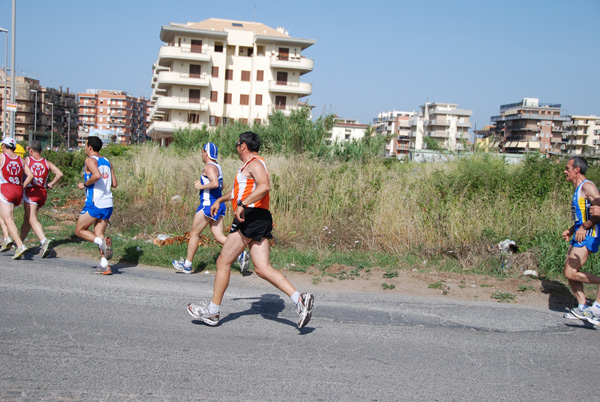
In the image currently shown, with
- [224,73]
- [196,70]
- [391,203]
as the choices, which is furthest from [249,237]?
[224,73]

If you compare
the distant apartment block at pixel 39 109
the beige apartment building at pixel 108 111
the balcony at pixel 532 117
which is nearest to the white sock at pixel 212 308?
the distant apartment block at pixel 39 109

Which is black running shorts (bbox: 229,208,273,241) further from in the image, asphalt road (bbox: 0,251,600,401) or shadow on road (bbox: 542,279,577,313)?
shadow on road (bbox: 542,279,577,313)

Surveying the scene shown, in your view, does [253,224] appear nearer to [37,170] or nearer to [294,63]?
[37,170]

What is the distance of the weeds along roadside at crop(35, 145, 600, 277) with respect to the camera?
9305 millimetres

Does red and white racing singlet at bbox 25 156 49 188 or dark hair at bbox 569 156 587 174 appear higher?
dark hair at bbox 569 156 587 174

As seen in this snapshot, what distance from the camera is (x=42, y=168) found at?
8867 mm

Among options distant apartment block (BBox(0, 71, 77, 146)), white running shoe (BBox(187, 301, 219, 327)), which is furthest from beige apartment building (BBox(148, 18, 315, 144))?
white running shoe (BBox(187, 301, 219, 327))

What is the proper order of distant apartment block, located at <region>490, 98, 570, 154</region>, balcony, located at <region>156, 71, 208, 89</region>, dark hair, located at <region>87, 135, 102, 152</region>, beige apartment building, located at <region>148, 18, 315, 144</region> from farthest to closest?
distant apartment block, located at <region>490, 98, 570, 154</region> → beige apartment building, located at <region>148, 18, 315, 144</region> → balcony, located at <region>156, 71, 208, 89</region> → dark hair, located at <region>87, 135, 102, 152</region>

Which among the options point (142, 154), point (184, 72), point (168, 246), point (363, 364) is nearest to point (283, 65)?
point (184, 72)

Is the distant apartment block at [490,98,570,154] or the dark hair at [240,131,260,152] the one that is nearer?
the dark hair at [240,131,260,152]

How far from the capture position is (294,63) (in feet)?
217

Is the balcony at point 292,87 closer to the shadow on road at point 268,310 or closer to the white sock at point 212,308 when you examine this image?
the shadow on road at point 268,310

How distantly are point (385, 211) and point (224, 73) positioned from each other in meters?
58.5

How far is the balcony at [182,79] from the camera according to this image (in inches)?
2418
